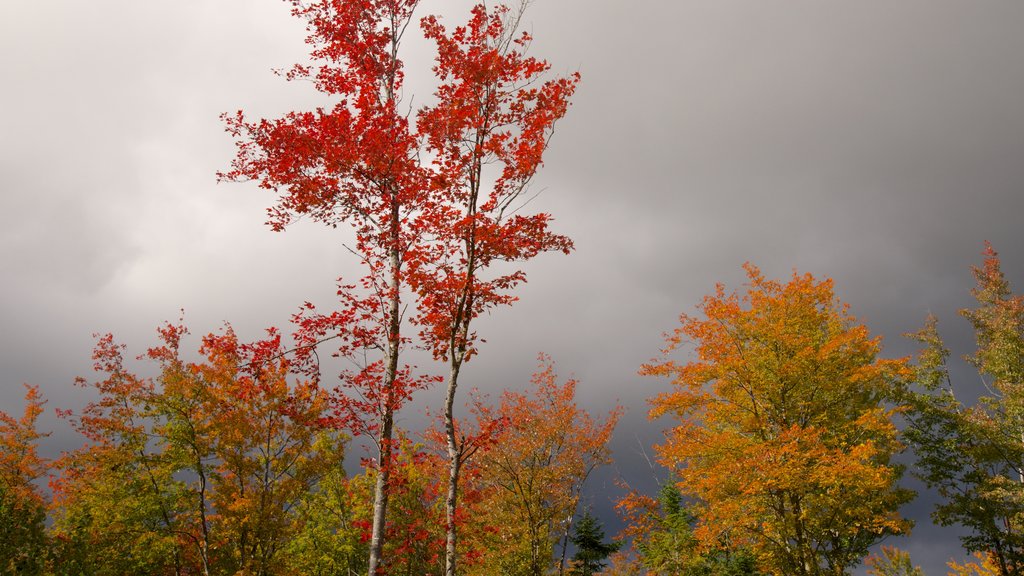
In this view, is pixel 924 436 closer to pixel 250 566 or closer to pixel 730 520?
pixel 730 520

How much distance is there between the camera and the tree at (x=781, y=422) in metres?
17.8

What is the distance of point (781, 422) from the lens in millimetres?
19547

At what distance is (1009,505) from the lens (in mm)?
24266

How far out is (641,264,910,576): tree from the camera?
58.2 ft

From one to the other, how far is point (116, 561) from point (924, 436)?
3664cm

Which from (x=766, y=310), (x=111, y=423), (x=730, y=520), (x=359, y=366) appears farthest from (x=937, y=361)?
(x=111, y=423)

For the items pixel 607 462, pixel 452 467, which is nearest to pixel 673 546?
pixel 607 462

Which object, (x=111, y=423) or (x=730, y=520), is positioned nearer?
(x=730, y=520)

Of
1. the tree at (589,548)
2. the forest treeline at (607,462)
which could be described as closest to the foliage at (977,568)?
the forest treeline at (607,462)

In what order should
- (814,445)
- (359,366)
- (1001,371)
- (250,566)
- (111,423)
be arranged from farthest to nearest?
1. (1001,371)
2. (111,423)
3. (250,566)
4. (814,445)
5. (359,366)

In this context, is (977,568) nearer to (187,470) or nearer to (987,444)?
(987,444)

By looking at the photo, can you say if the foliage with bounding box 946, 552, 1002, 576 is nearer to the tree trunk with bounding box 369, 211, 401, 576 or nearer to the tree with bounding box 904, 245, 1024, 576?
the tree with bounding box 904, 245, 1024, 576

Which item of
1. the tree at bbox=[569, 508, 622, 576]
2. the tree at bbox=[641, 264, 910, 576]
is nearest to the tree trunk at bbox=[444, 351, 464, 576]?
the tree at bbox=[641, 264, 910, 576]

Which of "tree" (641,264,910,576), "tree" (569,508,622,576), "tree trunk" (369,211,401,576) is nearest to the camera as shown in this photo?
"tree trunk" (369,211,401,576)
